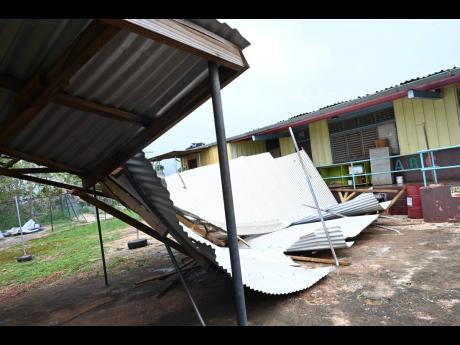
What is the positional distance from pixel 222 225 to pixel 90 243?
19.3 feet

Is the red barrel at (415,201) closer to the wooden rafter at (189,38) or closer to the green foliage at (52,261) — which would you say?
the wooden rafter at (189,38)

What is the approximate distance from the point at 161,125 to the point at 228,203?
1.27 metres

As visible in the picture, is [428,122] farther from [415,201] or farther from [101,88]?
[101,88]

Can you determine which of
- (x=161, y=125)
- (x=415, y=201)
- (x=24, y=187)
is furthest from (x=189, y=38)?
(x=24, y=187)

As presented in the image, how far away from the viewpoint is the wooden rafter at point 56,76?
1.73 m

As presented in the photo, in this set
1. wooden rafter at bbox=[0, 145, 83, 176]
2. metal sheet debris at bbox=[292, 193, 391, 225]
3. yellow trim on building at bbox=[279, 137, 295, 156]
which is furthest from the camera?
yellow trim on building at bbox=[279, 137, 295, 156]

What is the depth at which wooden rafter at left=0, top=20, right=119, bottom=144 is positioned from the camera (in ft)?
5.69

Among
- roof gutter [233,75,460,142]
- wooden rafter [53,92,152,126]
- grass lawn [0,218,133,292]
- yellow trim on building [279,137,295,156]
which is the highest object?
roof gutter [233,75,460,142]

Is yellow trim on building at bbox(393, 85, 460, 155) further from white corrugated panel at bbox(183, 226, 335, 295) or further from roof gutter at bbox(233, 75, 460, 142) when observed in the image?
white corrugated panel at bbox(183, 226, 335, 295)

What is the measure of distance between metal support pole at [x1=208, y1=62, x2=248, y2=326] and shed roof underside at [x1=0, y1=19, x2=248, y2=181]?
0.95 feet

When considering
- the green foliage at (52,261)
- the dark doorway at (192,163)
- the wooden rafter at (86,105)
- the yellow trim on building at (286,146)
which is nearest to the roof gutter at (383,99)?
the yellow trim on building at (286,146)

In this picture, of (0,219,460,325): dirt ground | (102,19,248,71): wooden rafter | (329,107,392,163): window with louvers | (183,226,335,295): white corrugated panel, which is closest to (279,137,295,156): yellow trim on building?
(329,107,392,163): window with louvers
